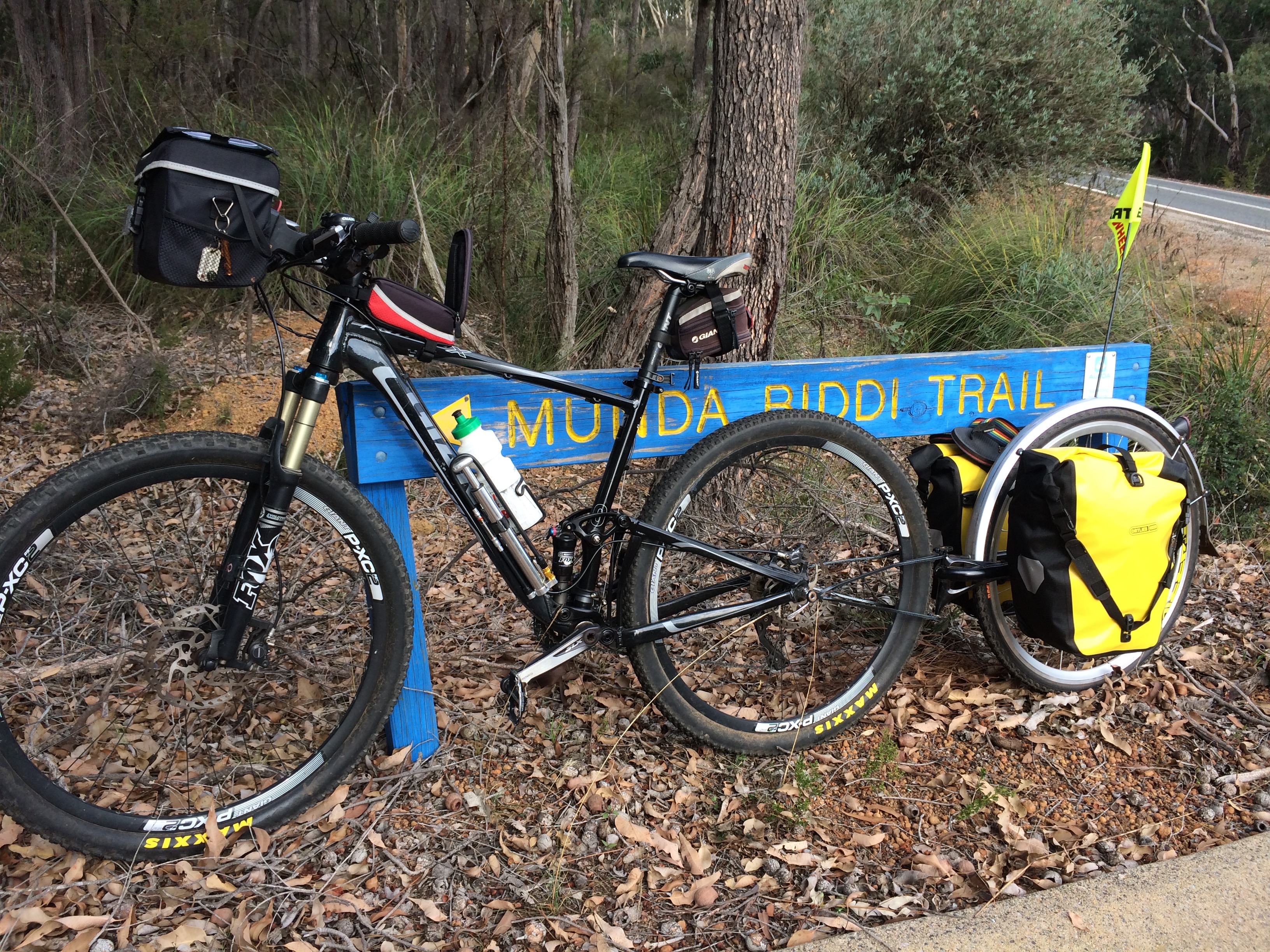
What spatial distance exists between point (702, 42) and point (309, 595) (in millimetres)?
11058

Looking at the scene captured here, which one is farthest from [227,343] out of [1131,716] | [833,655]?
[1131,716]

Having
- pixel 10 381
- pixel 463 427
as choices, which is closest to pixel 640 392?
pixel 463 427

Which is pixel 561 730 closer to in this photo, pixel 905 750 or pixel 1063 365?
pixel 905 750

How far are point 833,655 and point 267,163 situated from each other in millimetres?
2291

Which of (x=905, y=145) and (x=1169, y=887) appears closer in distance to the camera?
(x=1169, y=887)

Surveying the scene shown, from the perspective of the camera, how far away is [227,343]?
554 cm

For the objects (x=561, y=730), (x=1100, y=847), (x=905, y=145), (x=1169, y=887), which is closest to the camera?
(x=1169, y=887)

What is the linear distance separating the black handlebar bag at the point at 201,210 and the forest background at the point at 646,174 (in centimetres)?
201

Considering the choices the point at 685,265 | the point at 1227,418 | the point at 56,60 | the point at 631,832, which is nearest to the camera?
the point at 631,832

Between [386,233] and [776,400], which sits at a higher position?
[386,233]

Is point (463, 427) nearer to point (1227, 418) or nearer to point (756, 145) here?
point (756, 145)

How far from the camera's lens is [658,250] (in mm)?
4859

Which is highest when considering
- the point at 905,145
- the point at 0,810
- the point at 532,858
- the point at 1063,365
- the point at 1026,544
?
the point at 905,145

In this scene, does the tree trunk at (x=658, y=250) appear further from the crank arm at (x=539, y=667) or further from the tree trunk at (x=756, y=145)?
the crank arm at (x=539, y=667)
